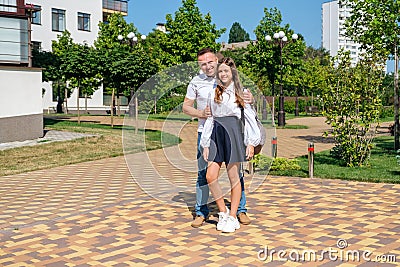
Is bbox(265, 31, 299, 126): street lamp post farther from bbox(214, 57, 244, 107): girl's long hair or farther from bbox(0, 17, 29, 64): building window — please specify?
bbox(214, 57, 244, 107): girl's long hair

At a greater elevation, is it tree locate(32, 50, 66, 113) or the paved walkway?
tree locate(32, 50, 66, 113)

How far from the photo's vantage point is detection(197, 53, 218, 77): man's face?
6070 mm

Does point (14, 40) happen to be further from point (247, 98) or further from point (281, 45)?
point (247, 98)

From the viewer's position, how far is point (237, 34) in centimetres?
10950

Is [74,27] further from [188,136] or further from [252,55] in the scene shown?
[188,136]

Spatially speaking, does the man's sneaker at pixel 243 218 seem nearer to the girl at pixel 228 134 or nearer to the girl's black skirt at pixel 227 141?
the girl at pixel 228 134

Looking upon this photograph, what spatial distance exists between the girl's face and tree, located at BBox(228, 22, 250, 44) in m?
103

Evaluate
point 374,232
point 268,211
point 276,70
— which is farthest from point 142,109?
point 276,70

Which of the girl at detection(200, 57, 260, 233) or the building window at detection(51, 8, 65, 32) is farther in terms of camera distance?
the building window at detection(51, 8, 65, 32)

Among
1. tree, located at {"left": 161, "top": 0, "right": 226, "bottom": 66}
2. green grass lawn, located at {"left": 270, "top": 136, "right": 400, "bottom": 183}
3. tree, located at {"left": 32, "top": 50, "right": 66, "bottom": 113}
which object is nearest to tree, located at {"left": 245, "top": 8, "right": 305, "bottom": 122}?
tree, located at {"left": 161, "top": 0, "right": 226, "bottom": 66}

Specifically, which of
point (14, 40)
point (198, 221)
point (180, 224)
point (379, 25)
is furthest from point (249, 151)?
point (14, 40)

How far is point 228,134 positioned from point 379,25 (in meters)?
10.1

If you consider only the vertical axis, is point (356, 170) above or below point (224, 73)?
below

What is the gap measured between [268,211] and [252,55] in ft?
75.8
